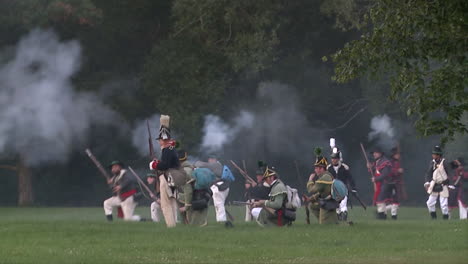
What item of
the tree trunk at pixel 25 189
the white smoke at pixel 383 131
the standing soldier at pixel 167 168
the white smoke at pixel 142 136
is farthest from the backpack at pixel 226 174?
the tree trunk at pixel 25 189

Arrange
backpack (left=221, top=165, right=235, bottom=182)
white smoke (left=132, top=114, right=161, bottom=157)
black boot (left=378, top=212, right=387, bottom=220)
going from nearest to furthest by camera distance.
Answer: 1. backpack (left=221, top=165, right=235, bottom=182)
2. black boot (left=378, top=212, right=387, bottom=220)
3. white smoke (left=132, top=114, right=161, bottom=157)

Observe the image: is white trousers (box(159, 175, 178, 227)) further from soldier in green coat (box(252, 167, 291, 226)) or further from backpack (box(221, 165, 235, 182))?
backpack (box(221, 165, 235, 182))

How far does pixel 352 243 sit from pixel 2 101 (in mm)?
18119

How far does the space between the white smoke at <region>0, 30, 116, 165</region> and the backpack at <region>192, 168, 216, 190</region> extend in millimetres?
13033

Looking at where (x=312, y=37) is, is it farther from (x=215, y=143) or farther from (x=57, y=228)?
(x=57, y=228)

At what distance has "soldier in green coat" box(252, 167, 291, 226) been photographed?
70.0 feet

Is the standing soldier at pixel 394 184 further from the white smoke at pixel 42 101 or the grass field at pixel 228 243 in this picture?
the white smoke at pixel 42 101

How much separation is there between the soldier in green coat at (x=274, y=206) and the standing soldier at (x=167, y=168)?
6.10ft

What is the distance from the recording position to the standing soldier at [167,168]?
20.6m

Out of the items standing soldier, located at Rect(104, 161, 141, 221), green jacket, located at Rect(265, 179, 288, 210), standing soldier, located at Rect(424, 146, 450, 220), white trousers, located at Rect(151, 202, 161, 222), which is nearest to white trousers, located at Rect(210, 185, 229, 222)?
white trousers, located at Rect(151, 202, 161, 222)

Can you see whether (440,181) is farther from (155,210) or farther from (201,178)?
(201,178)

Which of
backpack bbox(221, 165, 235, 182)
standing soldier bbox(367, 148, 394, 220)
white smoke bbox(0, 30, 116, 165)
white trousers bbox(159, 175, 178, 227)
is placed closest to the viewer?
white trousers bbox(159, 175, 178, 227)

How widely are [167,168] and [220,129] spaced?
1678 centimetres

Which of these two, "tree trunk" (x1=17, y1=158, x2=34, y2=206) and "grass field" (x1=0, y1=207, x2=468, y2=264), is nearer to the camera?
"grass field" (x1=0, y1=207, x2=468, y2=264)
